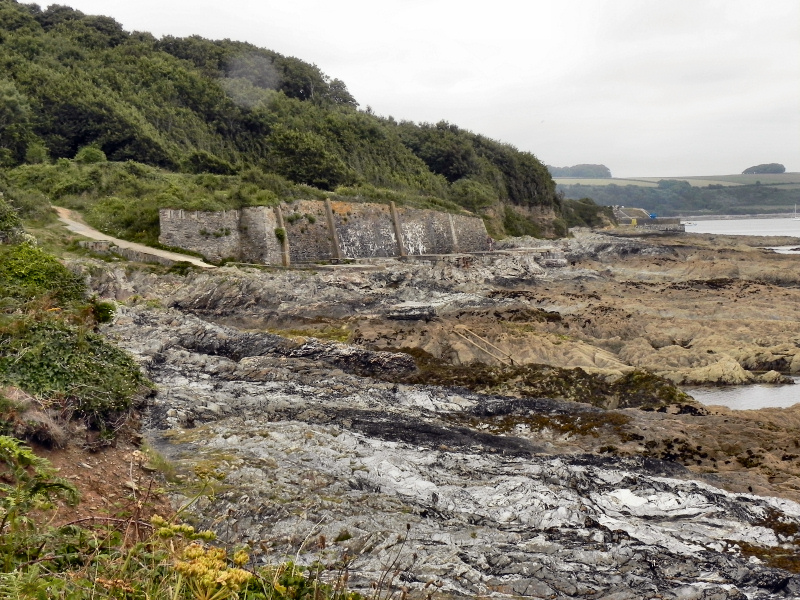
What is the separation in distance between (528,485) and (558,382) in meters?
6.02

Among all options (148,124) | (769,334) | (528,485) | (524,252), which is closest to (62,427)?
(528,485)

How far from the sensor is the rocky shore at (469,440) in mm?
6219

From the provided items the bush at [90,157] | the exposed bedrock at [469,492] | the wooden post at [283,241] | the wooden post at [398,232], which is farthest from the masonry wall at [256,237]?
the exposed bedrock at [469,492]

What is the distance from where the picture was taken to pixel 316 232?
98.7ft

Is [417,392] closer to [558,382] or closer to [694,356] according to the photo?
[558,382]

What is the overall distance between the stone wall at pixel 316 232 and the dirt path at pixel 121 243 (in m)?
0.99

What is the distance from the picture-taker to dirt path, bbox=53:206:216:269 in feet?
77.8

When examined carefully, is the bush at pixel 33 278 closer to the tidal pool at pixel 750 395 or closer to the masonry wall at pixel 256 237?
the masonry wall at pixel 256 237

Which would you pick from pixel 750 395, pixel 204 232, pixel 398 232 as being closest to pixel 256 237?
pixel 204 232

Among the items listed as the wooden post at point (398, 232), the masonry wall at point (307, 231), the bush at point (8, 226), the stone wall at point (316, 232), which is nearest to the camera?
the bush at point (8, 226)

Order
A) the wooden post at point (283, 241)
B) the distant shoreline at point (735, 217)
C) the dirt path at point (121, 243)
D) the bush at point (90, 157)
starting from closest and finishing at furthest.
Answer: the dirt path at point (121, 243), the wooden post at point (283, 241), the bush at point (90, 157), the distant shoreline at point (735, 217)

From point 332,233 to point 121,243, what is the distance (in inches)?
369

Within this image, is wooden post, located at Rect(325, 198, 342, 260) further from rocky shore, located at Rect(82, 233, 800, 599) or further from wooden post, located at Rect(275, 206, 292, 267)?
rocky shore, located at Rect(82, 233, 800, 599)

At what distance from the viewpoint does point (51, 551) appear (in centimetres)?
392
